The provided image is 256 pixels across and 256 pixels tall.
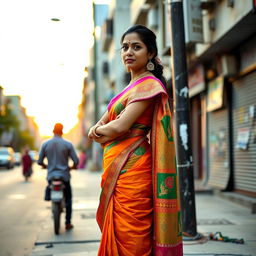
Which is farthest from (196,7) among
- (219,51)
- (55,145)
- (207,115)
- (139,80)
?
(139,80)

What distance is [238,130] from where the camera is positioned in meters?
11.2

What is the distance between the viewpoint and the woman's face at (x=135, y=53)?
A: 296 centimetres

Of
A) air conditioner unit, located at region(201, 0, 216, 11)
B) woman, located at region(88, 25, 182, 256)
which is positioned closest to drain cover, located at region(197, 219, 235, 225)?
woman, located at region(88, 25, 182, 256)

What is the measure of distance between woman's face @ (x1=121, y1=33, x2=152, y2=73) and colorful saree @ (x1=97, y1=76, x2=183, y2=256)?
12 centimetres

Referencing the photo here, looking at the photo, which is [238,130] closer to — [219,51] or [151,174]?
[219,51]

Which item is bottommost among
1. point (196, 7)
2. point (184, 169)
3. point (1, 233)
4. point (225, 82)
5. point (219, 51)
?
point (1, 233)

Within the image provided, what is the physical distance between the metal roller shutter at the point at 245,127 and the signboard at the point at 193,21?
1.57 m

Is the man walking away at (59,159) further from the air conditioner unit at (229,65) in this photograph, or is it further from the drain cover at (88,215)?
the air conditioner unit at (229,65)

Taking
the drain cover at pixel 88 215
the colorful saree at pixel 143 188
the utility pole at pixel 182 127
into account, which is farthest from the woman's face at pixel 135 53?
the drain cover at pixel 88 215

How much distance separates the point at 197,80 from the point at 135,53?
38.9 feet

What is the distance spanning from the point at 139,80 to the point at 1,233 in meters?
5.17

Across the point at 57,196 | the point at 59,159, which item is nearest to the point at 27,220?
the point at 57,196

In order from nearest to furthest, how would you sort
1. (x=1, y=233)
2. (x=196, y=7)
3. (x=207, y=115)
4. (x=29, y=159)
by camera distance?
(x=1, y=233) → (x=196, y=7) → (x=207, y=115) → (x=29, y=159)

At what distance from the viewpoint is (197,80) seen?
47.7 feet
